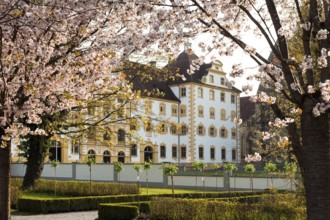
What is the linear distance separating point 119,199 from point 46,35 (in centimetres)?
1263

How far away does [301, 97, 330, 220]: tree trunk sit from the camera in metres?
6.14

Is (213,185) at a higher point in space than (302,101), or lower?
lower

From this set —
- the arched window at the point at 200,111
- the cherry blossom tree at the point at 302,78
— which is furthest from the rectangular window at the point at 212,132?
the cherry blossom tree at the point at 302,78

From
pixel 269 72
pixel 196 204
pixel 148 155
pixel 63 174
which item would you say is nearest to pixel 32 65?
pixel 269 72

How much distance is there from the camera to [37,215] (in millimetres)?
19234

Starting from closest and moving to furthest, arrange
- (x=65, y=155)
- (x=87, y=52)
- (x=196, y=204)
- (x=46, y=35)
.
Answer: (x=46, y=35) → (x=87, y=52) → (x=196, y=204) → (x=65, y=155)

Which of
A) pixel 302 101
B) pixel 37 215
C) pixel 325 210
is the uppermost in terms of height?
pixel 302 101

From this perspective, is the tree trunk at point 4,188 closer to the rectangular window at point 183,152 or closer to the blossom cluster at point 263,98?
the blossom cluster at point 263,98

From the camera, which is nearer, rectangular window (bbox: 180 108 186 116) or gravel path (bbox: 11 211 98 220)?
gravel path (bbox: 11 211 98 220)

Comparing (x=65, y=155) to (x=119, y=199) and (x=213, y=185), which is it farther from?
(x=119, y=199)

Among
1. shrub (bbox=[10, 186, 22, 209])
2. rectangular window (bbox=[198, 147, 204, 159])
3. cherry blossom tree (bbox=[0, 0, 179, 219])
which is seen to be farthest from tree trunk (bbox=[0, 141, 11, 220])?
rectangular window (bbox=[198, 147, 204, 159])

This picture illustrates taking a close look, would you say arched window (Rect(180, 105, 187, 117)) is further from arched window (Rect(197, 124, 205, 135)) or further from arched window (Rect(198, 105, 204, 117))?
arched window (Rect(197, 124, 205, 135))

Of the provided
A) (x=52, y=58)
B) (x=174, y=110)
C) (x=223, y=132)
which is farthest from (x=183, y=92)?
(x=52, y=58)

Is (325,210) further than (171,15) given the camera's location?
No
